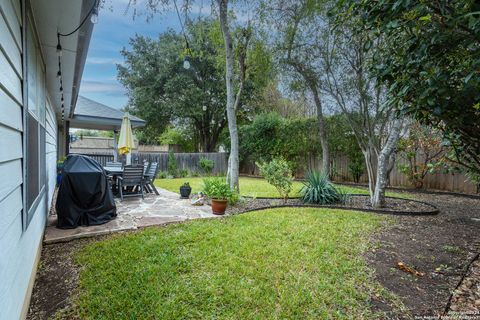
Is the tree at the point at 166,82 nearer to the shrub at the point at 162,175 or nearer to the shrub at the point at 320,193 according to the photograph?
the shrub at the point at 162,175

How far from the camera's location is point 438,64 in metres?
2.28

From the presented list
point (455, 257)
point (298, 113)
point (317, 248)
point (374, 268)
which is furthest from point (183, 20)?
point (298, 113)

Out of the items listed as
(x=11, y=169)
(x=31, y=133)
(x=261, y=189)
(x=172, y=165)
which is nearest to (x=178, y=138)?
(x=172, y=165)

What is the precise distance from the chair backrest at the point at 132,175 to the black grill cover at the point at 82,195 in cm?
166

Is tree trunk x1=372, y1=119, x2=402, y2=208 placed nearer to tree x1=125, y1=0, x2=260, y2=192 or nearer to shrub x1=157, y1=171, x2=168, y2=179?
tree x1=125, y1=0, x2=260, y2=192

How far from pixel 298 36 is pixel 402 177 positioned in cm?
635

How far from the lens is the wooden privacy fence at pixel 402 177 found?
8055 millimetres

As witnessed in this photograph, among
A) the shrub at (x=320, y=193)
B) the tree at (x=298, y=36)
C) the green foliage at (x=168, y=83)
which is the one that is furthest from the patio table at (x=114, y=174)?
the green foliage at (x=168, y=83)

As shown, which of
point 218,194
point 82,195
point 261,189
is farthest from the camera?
point 261,189

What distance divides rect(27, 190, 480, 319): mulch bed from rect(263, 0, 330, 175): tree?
5281 millimetres

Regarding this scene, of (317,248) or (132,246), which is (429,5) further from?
(132,246)

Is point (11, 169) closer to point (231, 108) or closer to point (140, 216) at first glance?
point (140, 216)

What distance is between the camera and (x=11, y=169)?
1683mm

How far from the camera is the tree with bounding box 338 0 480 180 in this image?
198 cm
